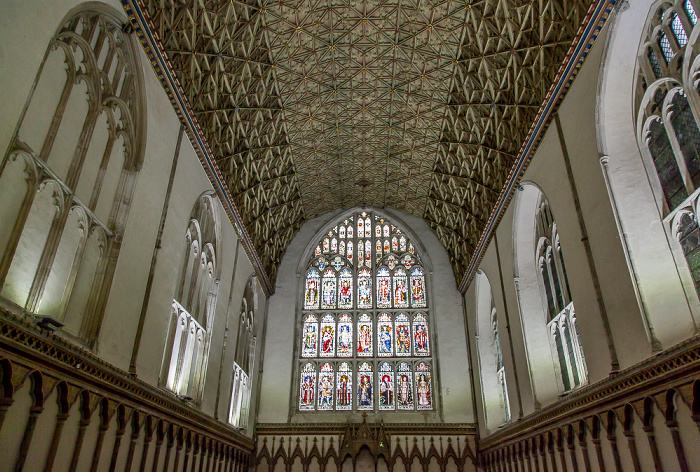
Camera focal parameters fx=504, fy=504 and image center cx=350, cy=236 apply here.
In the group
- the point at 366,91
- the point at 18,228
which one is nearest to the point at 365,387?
the point at 366,91

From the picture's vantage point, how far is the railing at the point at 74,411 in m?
7.16

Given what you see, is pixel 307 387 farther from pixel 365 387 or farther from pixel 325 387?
pixel 365 387

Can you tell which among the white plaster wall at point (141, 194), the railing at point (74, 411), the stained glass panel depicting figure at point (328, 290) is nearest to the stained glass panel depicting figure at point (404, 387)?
the stained glass panel depicting figure at point (328, 290)

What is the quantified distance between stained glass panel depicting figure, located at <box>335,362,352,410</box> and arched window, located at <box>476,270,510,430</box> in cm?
580

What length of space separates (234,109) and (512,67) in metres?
8.55

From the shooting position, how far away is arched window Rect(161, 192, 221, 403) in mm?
13734

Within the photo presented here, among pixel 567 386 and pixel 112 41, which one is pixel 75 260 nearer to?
pixel 112 41

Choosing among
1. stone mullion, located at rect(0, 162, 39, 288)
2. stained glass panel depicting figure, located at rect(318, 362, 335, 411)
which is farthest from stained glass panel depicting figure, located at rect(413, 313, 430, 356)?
stone mullion, located at rect(0, 162, 39, 288)

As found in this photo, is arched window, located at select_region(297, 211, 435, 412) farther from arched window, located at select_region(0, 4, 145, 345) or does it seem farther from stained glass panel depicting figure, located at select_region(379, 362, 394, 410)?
arched window, located at select_region(0, 4, 145, 345)

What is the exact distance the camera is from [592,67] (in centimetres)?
1054

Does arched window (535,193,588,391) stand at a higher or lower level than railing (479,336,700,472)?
higher

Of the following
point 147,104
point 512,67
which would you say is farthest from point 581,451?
point 147,104

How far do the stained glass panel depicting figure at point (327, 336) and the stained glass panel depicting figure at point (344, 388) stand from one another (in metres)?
0.88

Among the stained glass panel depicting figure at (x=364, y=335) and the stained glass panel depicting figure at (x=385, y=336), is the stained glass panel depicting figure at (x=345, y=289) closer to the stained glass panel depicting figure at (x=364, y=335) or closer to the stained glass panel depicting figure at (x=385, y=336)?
the stained glass panel depicting figure at (x=364, y=335)
